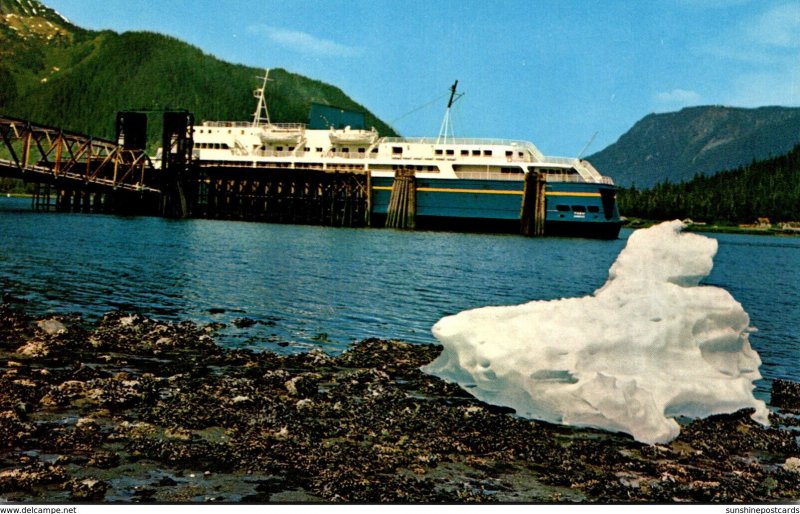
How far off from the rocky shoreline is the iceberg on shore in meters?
0.34

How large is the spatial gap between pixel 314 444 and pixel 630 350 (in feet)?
15.7

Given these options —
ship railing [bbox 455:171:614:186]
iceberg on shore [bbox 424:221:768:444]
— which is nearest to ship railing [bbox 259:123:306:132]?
ship railing [bbox 455:171:614:186]

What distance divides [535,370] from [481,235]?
52.8 metres

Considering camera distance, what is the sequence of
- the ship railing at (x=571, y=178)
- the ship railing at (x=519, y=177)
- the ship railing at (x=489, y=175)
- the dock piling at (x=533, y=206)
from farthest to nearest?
the ship railing at (x=489, y=175)
the ship railing at (x=519, y=177)
the ship railing at (x=571, y=178)
the dock piling at (x=533, y=206)

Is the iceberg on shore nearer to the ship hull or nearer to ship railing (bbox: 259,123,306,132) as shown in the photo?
the ship hull

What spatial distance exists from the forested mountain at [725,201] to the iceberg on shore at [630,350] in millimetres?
103009

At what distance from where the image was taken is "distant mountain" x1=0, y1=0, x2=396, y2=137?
393ft

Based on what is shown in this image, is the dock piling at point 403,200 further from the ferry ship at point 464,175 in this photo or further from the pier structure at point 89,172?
the pier structure at point 89,172

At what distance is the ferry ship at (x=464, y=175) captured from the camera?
6300cm

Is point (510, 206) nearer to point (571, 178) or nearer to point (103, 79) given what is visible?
point (571, 178)

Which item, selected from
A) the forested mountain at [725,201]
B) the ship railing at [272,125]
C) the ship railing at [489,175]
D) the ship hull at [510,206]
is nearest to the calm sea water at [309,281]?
the ship hull at [510,206]

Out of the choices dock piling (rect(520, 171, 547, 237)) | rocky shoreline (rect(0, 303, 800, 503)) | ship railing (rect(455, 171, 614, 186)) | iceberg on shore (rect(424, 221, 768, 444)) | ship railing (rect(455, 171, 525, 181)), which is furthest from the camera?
ship railing (rect(455, 171, 525, 181))

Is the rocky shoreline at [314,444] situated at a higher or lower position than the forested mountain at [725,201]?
lower

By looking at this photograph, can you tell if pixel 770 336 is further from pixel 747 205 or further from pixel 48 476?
pixel 747 205
